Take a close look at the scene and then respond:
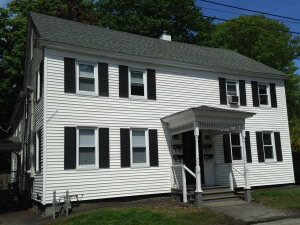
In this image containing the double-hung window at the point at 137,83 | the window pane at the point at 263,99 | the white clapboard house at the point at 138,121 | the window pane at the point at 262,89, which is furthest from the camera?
the window pane at the point at 262,89

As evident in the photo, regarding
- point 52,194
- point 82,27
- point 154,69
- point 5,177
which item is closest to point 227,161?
point 154,69

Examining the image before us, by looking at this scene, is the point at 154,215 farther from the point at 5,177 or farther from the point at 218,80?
the point at 5,177

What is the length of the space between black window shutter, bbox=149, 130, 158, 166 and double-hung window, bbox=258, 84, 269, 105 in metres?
7.09

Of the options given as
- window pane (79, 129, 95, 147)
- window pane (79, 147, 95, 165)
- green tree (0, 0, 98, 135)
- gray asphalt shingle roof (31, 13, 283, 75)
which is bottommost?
window pane (79, 147, 95, 165)

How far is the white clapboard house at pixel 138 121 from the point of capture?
13.5 m

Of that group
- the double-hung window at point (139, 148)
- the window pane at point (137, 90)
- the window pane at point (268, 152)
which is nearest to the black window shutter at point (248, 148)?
the window pane at point (268, 152)

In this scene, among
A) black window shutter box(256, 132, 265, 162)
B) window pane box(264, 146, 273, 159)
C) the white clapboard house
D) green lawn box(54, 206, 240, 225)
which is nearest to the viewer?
green lawn box(54, 206, 240, 225)

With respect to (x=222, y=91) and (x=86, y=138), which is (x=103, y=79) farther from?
(x=222, y=91)

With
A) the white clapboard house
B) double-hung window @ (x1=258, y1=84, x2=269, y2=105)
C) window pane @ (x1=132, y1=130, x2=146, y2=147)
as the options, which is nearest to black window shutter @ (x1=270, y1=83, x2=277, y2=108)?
the white clapboard house

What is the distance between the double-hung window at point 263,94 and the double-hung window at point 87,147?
9.84m

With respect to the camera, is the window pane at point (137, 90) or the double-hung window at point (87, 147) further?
the window pane at point (137, 90)

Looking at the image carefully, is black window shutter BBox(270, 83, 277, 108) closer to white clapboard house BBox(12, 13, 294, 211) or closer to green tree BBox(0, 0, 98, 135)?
white clapboard house BBox(12, 13, 294, 211)

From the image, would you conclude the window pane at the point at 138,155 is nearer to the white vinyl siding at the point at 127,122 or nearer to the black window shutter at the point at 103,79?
the white vinyl siding at the point at 127,122

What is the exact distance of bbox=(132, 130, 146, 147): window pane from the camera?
1502 centimetres
